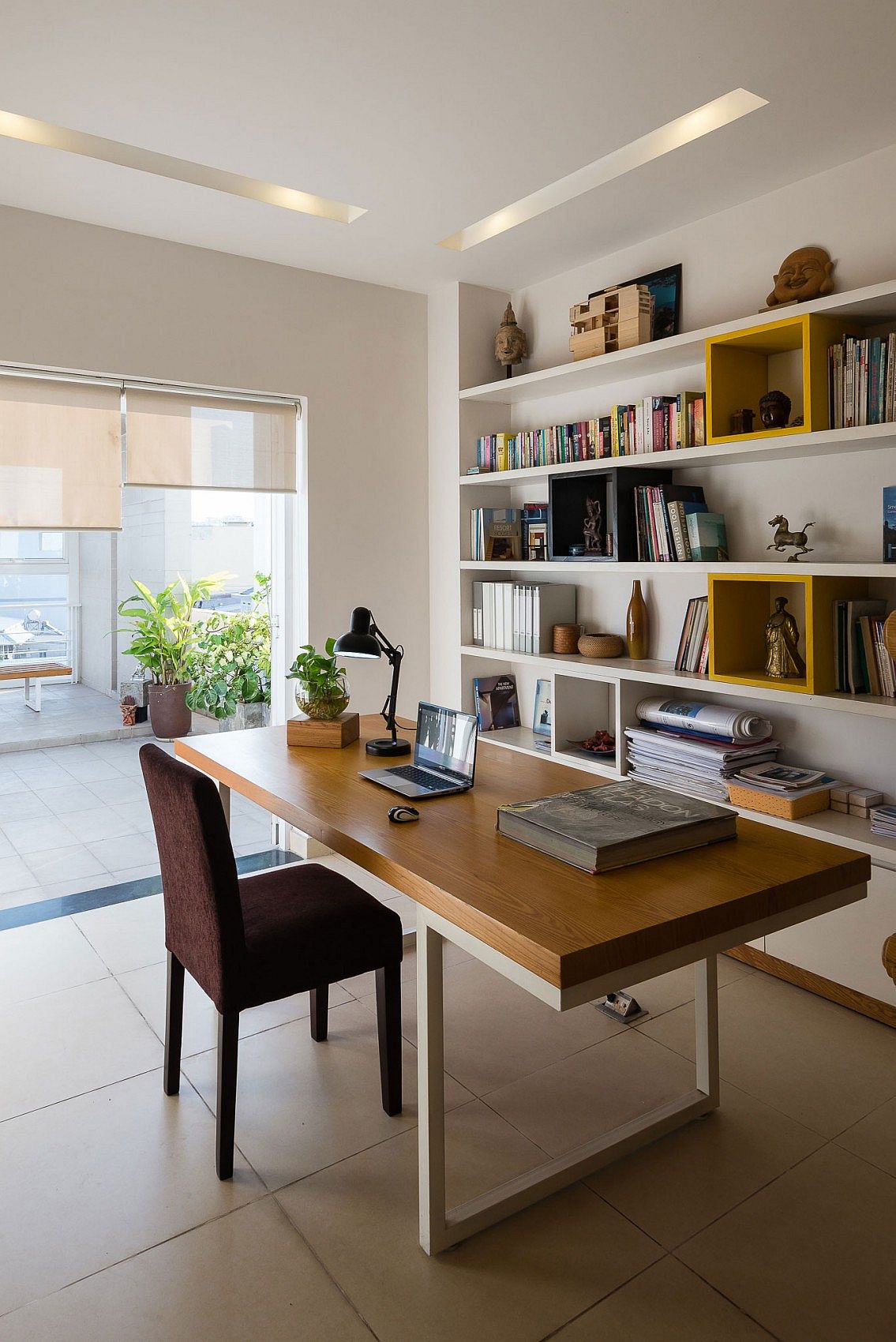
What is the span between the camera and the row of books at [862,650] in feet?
8.96

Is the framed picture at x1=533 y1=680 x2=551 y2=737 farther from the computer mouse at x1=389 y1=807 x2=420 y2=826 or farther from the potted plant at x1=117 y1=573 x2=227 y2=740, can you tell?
the potted plant at x1=117 y1=573 x2=227 y2=740

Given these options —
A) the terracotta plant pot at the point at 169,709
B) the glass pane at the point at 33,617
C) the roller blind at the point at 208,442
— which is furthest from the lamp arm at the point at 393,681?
the glass pane at the point at 33,617

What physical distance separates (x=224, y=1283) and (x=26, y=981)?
5.21ft

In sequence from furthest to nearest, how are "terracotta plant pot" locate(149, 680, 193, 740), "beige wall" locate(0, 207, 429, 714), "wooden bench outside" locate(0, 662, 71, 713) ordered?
"wooden bench outside" locate(0, 662, 71, 713) → "terracotta plant pot" locate(149, 680, 193, 740) → "beige wall" locate(0, 207, 429, 714)

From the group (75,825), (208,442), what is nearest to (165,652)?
(75,825)

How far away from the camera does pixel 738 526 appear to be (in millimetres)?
3334

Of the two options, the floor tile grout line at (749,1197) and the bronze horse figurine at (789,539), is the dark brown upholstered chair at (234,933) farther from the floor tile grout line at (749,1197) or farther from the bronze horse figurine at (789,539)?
the bronze horse figurine at (789,539)

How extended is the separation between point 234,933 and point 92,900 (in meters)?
2.04

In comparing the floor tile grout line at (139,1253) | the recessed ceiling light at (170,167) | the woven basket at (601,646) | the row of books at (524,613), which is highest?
the recessed ceiling light at (170,167)

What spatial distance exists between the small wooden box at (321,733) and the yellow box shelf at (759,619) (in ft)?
4.31

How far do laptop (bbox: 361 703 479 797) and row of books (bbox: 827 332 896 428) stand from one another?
152 cm

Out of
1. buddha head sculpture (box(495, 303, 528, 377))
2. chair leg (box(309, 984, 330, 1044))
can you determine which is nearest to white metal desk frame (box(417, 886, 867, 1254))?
chair leg (box(309, 984, 330, 1044))

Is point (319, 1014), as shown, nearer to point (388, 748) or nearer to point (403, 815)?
point (388, 748)

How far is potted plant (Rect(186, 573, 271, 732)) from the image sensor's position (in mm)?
6562
